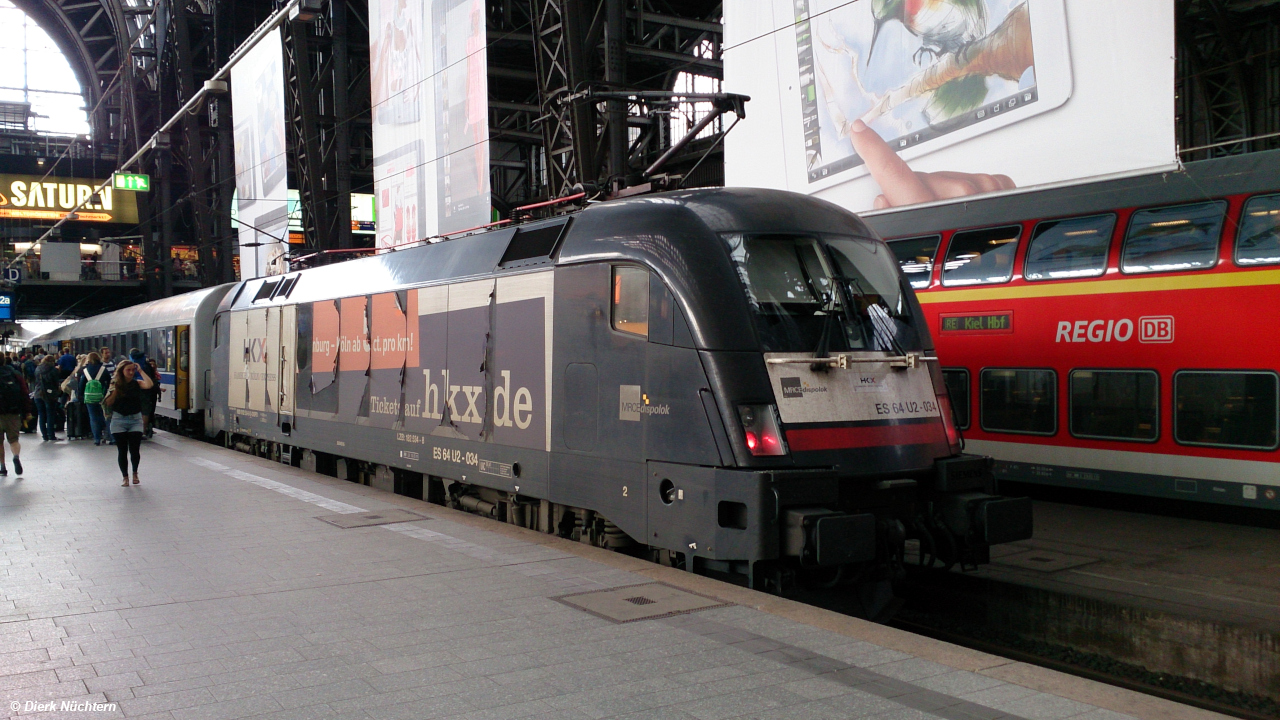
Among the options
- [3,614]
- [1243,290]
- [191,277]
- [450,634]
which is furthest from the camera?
[191,277]

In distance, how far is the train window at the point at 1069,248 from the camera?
1096 cm

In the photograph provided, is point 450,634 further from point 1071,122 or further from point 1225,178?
point 1071,122

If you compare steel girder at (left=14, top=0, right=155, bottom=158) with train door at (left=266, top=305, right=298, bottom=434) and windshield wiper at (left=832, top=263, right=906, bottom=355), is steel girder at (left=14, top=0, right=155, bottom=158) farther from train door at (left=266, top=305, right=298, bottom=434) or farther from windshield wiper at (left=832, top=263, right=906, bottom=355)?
windshield wiper at (left=832, top=263, right=906, bottom=355)

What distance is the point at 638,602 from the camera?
21.3 feet

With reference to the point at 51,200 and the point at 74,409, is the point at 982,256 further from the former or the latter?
the point at 51,200

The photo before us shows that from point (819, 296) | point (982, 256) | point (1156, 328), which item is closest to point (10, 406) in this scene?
point (819, 296)

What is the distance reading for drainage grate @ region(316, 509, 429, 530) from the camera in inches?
380

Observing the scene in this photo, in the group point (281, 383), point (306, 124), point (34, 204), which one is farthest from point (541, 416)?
point (34, 204)

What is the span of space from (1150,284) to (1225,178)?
1.26 m

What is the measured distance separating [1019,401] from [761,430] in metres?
6.20

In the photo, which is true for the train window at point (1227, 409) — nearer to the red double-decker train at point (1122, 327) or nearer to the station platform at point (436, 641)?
the red double-decker train at point (1122, 327)

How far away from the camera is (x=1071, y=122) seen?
11812 mm

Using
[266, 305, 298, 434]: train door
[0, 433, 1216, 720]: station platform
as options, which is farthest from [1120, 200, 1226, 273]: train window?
[266, 305, 298, 434]: train door

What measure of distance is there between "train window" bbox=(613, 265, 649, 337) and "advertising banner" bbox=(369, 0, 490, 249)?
426 inches
